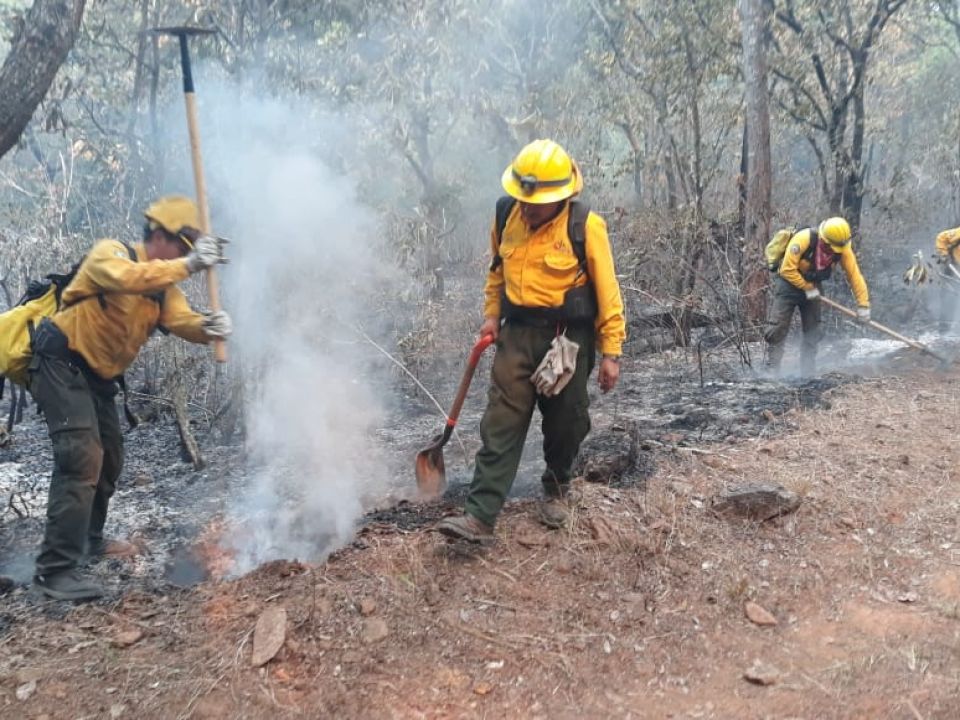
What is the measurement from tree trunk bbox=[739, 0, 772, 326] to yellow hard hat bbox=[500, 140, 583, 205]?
5842mm

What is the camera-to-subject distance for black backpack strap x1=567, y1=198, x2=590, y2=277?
336 cm

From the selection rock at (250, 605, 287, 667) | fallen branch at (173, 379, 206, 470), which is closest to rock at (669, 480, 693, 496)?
rock at (250, 605, 287, 667)

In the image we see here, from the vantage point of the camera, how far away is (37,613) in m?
3.14

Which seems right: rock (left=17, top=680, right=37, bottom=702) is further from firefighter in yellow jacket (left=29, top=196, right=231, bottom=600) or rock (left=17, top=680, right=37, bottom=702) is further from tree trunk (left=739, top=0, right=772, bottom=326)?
tree trunk (left=739, top=0, right=772, bottom=326)

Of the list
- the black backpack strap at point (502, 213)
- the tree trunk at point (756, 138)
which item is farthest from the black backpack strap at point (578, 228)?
the tree trunk at point (756, 138)

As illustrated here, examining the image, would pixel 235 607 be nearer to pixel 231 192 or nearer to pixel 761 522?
pixel 761 522

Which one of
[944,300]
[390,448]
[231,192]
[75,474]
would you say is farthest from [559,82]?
[75,474]

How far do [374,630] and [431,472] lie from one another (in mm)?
1615

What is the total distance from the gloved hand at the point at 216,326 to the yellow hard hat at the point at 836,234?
563cm

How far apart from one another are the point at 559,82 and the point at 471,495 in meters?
12.1

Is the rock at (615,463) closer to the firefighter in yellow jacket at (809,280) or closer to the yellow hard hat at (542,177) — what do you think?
the yellow hard hat at (542,177)

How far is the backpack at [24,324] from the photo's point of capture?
342 cm

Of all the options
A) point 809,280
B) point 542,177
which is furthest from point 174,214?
point 809,280

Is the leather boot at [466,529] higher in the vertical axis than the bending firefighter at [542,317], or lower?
lower
